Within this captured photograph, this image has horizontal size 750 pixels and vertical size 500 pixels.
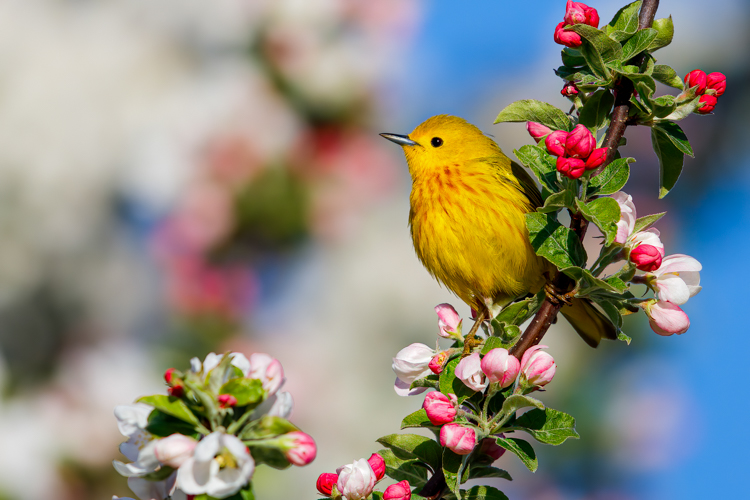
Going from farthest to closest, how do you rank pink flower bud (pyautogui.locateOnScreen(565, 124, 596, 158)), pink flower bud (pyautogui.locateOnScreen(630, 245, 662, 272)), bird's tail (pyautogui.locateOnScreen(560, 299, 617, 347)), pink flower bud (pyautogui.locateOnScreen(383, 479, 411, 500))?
bird's tail (pyautogui.locateOnScreen(560, 299, 617, 347))
pink flower bud (pyautogui.locateOnScreen(630, 245, 662, 272))
pink flower bud (pyautogui.locateOnScreen(565, 124, 596, 158))
pink flower bud (pyautogui.locateOnScreen(383, 479, 411, 500))

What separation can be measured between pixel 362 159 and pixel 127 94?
8.13 feet

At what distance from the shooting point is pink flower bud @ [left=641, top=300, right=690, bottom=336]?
184cm

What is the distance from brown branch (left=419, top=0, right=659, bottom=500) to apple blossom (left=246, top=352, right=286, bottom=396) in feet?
2.02

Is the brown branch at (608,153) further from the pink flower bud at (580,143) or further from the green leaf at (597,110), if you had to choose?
the pink flower bud at (580,143)

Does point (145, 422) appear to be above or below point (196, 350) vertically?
below

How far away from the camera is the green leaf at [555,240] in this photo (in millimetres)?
1761

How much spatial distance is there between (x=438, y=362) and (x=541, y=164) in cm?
57

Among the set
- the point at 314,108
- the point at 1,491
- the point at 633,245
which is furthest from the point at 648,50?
the point at 314,108

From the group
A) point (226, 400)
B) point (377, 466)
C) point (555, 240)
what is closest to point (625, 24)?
point (555, 240)

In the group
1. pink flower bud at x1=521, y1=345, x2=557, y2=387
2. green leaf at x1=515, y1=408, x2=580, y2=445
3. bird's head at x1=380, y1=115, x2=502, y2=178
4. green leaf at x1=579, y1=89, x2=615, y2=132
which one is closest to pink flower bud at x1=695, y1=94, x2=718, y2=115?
green leaf at x1=579, y1=89, x2=615, y2=132

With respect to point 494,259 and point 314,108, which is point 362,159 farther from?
point 494,259

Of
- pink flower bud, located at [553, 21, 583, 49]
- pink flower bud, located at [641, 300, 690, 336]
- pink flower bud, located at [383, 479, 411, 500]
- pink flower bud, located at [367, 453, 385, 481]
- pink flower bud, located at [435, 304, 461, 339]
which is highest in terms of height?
pink flower bud, located at [553, 21, 583, 49]

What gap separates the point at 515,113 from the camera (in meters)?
1.93

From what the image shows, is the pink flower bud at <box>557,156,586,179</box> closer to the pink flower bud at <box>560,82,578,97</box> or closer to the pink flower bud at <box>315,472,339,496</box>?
the pink flower bud at <box>560,82,578,97</box>
